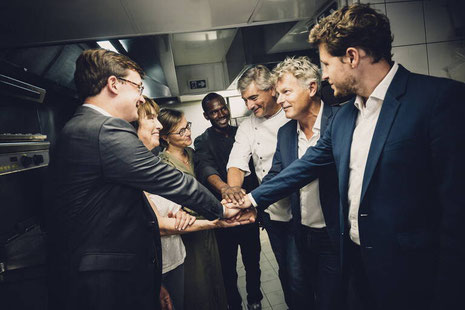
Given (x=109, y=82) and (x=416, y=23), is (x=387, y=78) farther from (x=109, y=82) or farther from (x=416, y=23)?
(x=109, y=82)

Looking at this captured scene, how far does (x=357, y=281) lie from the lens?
145cm

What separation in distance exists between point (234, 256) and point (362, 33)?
2110 mm

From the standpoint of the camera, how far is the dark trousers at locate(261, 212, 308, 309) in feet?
6.06

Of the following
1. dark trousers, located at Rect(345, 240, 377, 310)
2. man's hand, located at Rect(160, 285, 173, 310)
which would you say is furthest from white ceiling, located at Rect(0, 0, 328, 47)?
man's hand, located at Rect(160, 285, 173, 310)

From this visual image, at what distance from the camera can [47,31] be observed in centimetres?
206

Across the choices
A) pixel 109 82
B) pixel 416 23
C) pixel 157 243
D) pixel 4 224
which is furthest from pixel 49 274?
pixel 416 23

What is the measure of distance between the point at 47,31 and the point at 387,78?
249 cm

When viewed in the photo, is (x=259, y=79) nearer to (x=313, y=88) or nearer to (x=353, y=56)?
(x=313, y=88)

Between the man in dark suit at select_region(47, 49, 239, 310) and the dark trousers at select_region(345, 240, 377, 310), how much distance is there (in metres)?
1.10

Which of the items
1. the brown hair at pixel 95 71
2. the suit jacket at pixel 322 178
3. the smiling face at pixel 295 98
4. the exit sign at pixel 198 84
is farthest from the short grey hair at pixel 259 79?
the exit sign at pixel 198 84

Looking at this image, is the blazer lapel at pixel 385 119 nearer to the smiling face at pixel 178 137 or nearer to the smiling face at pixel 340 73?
the smiling face at pixel 340 73

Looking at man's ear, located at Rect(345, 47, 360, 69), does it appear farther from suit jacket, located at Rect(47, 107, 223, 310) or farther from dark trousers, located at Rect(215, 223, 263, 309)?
dark trousers, located at Rect(215, 223, 263, 309)

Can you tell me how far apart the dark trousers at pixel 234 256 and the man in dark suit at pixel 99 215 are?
49.0 inches

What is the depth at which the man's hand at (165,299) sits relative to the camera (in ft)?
5.17
